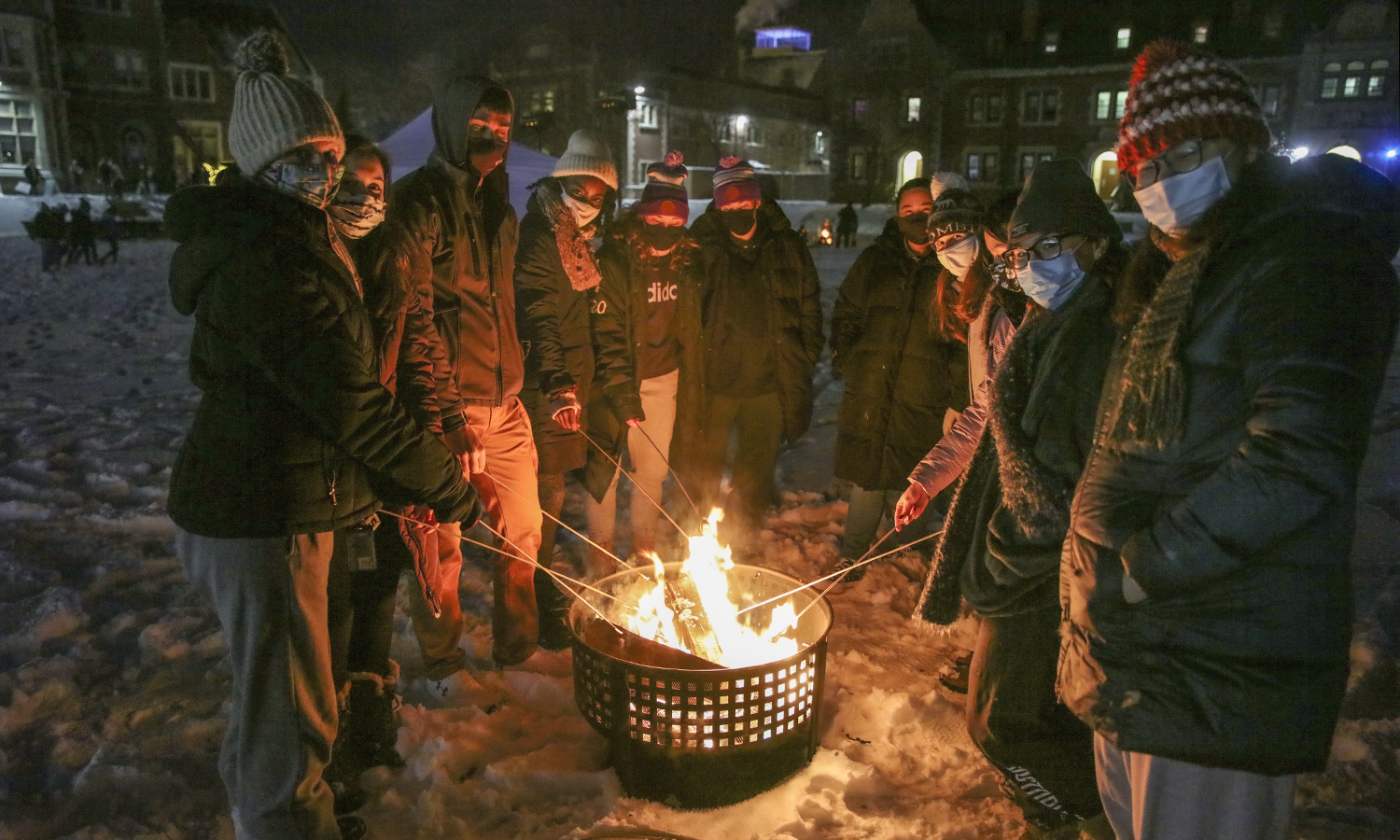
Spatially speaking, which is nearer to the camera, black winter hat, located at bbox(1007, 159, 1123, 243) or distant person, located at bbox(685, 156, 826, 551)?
black winter hat, located at bbox(1007, 159, 1123, 243)

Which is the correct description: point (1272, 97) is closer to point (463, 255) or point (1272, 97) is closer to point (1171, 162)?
point (463, 255)

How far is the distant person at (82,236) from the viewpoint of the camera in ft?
71.4

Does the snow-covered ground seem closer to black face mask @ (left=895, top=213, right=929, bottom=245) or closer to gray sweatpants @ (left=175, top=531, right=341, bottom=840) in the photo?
gray sweatpants @ (left=175, top=531, right=341, bottom=840)

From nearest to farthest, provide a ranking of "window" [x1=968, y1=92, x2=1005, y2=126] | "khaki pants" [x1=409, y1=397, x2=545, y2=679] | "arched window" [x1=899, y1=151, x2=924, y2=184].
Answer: "khaki pants" [x1=409, y1=397, x2=545, y2=679] → "window" [x1=968, y1=92, x2=1005, y2=126] → "arched window" [x1=899, y1=151, x2=924, y2=184]

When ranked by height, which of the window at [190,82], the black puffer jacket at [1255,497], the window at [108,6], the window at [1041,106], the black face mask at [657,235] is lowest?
the black puffer jacket at [1255,497]

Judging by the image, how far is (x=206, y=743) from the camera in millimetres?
3455

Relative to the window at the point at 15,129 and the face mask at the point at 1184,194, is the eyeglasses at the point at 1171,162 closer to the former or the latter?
the face mask at the point at 1184,194

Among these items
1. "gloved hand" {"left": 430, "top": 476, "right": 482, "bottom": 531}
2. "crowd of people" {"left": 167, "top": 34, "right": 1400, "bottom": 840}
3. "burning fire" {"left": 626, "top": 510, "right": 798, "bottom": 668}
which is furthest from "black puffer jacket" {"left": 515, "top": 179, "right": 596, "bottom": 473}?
"gloved hand" {"left": 430, "top": 476, "right": 482, "bottom": 531}

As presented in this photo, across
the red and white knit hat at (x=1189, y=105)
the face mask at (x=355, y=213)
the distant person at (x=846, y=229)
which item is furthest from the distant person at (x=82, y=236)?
the red and white knit hat at (x=1189, y=105)

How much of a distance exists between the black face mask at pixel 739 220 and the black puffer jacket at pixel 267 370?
3190 mm

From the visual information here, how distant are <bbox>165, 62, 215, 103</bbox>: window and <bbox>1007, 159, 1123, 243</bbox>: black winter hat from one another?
57.0m

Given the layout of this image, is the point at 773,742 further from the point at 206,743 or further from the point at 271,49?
the point at 271,49

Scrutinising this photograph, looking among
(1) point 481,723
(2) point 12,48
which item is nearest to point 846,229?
(1) point 481,723

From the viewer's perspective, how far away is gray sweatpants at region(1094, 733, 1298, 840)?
185 cm
